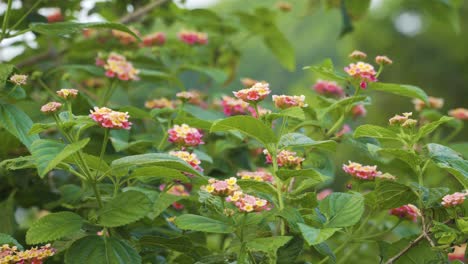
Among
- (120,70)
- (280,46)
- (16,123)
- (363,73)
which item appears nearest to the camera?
(16,123)

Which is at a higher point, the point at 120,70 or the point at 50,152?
the point at 50,152

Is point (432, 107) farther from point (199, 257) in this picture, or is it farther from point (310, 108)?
point (199, 257)

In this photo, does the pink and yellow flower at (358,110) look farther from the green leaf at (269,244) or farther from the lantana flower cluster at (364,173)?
the green leaf at (269,244)

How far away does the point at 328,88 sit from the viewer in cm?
154

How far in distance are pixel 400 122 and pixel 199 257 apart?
360mm

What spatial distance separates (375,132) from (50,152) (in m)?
0.46

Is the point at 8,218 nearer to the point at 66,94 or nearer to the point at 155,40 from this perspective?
the point at 66,94

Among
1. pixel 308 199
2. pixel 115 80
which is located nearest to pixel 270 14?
pixel 115 80

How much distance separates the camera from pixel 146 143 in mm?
1175

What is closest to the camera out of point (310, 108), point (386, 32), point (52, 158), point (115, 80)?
point (52, 158)

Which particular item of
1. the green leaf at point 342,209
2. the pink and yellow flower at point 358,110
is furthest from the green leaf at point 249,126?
the pink and yellow flower at point 358,110

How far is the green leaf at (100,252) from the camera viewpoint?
0.89 m

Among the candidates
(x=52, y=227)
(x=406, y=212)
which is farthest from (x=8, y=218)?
(x=406, y=212)

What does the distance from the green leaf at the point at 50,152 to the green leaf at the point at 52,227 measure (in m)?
0.11
